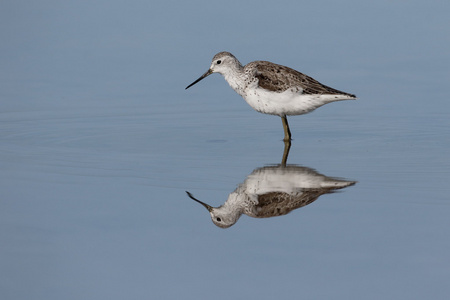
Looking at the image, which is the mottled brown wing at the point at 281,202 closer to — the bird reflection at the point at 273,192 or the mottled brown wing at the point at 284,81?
the bird reflection at the point at 273,192

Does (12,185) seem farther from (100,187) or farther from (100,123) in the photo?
(100,123)

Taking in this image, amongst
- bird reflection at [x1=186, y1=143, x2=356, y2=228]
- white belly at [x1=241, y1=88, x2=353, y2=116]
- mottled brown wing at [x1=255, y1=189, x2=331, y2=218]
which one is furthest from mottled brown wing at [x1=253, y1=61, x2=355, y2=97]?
mottled brown wing at [x1=255, y1=189, x2=331, y2=218]

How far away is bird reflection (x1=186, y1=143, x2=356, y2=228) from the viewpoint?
9477mm

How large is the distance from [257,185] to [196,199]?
3.07ft

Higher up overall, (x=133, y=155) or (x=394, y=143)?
(x=394, y=143)

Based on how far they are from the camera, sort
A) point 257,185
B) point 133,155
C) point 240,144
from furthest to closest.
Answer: point 240,144
point 133,155
point 257,185

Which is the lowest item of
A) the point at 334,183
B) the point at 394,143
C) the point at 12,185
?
the point at 12,185

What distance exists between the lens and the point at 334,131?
46.3 ft

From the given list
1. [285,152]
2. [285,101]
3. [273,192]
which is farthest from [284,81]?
[273,192]

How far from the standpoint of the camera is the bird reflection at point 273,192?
9477 mm

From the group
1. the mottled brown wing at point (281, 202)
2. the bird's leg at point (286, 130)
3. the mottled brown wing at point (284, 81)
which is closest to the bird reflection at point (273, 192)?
the mottled brown wing at point (281, 202)

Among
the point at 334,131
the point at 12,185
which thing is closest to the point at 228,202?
the point at 12,185

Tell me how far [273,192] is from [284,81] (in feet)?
13.2

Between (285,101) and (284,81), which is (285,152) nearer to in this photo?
(285,101)
